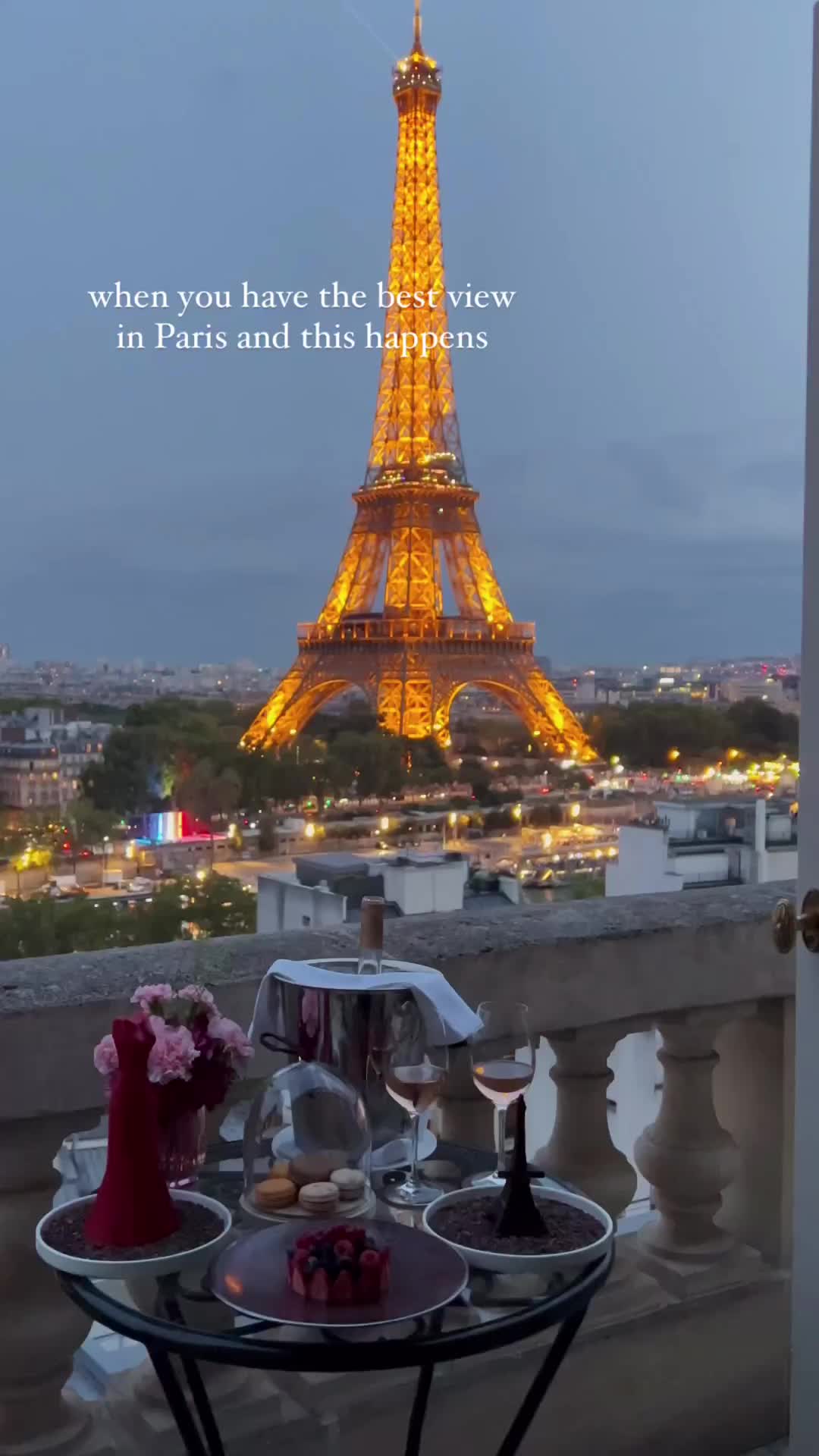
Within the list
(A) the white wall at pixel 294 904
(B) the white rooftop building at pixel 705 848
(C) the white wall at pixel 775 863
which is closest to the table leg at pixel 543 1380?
(A) the white wall at pixel 294 904

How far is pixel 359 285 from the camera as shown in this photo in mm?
20000

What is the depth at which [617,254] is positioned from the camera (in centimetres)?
2686

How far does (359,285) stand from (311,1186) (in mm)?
20490

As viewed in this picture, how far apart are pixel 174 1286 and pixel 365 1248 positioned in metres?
0.15

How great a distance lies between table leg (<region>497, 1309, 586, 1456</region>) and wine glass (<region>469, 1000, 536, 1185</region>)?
156mm

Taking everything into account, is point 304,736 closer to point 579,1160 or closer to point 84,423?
point 579,1160

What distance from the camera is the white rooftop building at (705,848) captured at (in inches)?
125

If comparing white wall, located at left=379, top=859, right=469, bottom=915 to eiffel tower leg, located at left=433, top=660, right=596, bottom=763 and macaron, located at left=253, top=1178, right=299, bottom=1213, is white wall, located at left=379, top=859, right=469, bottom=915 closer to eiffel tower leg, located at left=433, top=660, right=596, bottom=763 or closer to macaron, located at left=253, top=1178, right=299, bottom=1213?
macaron, located at left=253, top=1178, right=299, bottom=1213

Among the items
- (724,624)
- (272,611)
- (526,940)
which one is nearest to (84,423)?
(272,611)

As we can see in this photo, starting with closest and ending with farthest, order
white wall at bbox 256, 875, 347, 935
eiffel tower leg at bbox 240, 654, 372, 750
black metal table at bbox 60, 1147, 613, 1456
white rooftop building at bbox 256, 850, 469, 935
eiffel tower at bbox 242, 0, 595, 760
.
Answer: black metal table at bbox 60, 1147, 613, 1456 < white wall at bbox 256, 875, 347, 935 < white rooftop building at bbox 256, 850, 469, 935 < eiffel tower leg at bbox 240, 654, 372, 750 < eiffel tower at bbox 242, 0, 595, 760

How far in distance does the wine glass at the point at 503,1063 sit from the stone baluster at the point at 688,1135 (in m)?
0.32

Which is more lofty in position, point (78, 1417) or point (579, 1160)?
point (579, 1160)

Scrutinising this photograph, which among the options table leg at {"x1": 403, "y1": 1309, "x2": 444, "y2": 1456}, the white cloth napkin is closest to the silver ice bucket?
the white cloth napkin

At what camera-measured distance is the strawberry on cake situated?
2.82 feet
